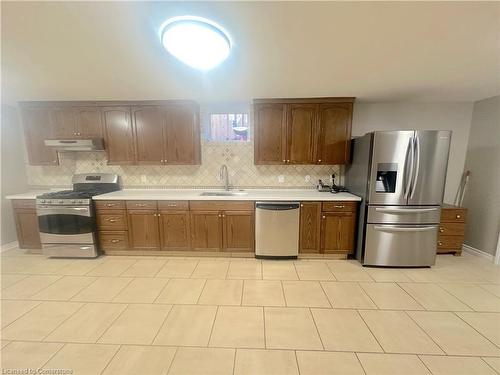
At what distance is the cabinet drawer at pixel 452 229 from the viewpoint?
3100 millimetres

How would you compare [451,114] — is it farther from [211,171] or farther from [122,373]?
[122,373]

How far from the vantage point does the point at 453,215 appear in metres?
3.08

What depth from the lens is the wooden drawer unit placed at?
3.07m

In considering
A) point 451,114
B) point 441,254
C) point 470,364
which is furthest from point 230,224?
point 451,114

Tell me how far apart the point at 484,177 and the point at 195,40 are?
423 cm

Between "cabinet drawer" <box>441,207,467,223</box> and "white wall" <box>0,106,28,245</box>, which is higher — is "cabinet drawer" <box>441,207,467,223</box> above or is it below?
below

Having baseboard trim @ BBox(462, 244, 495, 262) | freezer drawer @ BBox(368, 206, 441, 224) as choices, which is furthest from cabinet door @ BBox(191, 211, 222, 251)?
baseboard trim @ BBox(462, 244, 495, 262)

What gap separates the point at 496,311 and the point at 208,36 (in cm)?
350

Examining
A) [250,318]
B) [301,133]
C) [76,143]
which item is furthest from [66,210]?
[301,133]

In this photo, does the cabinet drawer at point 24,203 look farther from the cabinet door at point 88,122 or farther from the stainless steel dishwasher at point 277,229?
the stainless steel dishwasher at point 277,229

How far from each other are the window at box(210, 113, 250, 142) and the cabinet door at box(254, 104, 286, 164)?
0.36 meters

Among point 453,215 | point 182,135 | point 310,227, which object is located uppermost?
point 182,135

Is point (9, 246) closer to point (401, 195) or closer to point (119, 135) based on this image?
point (119, 135)

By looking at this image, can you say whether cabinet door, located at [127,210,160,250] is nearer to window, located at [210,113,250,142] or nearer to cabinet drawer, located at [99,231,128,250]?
cabinet drawer, located at [99,231,128,250]
